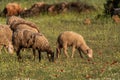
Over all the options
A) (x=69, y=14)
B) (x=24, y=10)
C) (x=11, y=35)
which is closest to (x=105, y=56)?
(x=11, y=35)

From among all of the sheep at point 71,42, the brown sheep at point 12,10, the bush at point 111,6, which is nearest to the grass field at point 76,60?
the sheep at point 71,42

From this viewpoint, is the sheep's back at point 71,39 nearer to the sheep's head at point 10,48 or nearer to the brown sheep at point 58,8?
the sheep's head at point 10,48

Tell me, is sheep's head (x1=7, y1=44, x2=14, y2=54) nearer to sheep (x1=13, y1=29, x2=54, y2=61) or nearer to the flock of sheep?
the flock of sheep

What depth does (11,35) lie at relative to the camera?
19375mm

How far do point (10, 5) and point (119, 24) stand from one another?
1479 cm

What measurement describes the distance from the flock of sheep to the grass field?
38 cm

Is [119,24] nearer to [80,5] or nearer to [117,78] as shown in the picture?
[80,5]

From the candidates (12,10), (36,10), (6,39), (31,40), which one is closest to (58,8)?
(36,10)

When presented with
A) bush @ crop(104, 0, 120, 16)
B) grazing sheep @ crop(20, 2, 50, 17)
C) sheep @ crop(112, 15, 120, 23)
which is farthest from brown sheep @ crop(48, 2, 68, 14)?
sheep @ crop(112, 15, 120, 23)

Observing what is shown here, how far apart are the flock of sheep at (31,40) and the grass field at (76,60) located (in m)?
0.38

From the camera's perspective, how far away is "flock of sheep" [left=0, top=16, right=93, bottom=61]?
17422 millimetres

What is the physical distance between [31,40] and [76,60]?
192cm

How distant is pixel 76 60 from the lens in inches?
697

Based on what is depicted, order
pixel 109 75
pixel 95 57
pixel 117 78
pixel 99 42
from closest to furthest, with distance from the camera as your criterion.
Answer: pixel 117 78 < pixel 109 75 < pixel 95 57 < pixel 99 42
